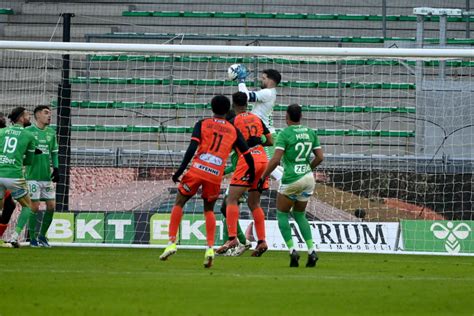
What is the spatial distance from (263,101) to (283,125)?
7.48 metres

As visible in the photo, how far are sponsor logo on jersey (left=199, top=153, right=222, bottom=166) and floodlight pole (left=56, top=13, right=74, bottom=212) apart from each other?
779cm

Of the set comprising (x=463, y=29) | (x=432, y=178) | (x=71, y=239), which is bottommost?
(x=71, y=239)

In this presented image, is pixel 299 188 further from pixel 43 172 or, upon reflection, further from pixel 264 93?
pixel 43 172

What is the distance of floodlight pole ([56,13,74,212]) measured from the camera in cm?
2033

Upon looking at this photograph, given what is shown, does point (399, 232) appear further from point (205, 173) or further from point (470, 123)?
point (205, 173)

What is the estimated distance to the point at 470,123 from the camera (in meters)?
21.5

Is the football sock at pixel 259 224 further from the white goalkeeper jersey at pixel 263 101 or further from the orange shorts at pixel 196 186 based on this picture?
the orange shorts at pixel 196 186

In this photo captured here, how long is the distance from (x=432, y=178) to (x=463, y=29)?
932 cm

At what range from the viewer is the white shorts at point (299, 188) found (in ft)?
44.9

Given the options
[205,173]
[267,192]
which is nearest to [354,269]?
[205,173]

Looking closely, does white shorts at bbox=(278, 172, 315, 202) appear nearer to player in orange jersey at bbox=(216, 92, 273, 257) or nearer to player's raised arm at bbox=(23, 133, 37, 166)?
player in orange jersey at bbox=(216, 92, 273, 257)

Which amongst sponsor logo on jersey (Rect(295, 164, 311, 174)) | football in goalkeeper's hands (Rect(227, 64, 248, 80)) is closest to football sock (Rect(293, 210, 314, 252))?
sponsor logo on jersey (Rect(295, 164, 311, 174))

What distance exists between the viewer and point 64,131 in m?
20.8

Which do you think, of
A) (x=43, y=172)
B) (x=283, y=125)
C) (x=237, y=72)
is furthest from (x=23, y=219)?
(x=283, y=125)
